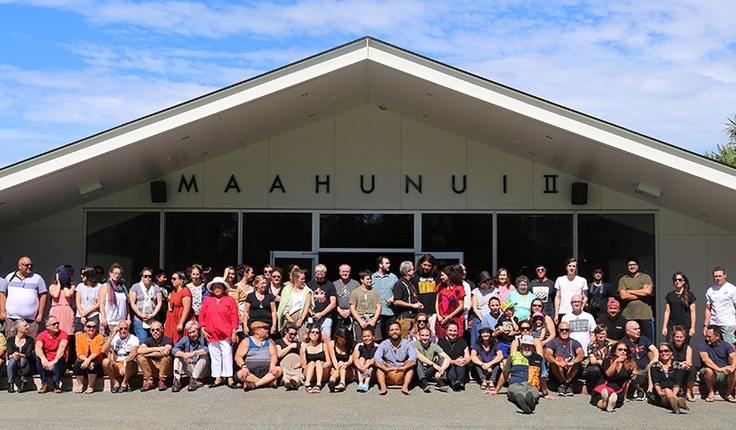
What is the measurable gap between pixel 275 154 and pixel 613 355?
21.5 feet

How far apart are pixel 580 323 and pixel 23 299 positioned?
744 centimetres

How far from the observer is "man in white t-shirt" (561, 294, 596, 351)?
31.7ft

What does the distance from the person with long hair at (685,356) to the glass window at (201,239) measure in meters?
7.00

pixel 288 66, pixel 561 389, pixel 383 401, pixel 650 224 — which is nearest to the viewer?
pixel 383 401

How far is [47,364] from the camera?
9.24 metres

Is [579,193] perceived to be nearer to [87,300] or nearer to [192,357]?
[192,357]

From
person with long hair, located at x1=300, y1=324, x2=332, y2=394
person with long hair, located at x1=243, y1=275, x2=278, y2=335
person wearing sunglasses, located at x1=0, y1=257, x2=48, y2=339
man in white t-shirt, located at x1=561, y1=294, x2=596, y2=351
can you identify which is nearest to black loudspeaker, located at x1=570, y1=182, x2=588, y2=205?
man in white t-shirt, located at x1=561, y1=294, x2=596, y2=351

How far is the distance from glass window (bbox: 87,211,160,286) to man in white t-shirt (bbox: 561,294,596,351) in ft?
22.7

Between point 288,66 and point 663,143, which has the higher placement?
point 288,66

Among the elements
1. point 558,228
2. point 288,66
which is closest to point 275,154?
point 288,66

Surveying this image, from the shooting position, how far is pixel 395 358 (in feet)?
30.6

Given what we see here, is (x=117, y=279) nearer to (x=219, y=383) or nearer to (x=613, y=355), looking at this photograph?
(x=219, y=383)

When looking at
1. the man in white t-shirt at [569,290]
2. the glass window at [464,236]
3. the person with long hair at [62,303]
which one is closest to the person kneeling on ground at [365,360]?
the man in white t-shirt at [569,290]

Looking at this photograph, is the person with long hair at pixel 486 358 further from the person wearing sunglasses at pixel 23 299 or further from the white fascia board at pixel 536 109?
the person wearing sunglasses at pixel 23 299
